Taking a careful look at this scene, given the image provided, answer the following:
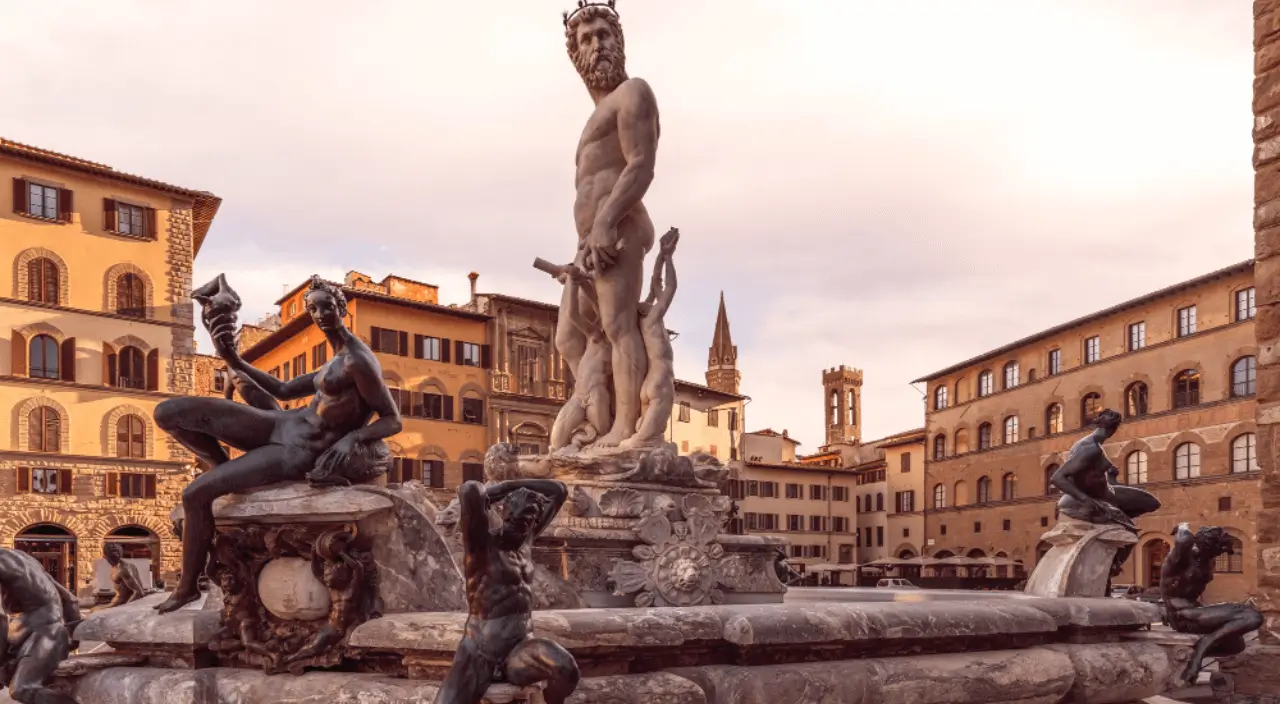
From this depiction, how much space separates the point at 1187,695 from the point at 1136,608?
1891 mm

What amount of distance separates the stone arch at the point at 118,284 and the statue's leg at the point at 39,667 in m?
37.2

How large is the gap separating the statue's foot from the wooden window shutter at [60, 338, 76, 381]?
121 ft

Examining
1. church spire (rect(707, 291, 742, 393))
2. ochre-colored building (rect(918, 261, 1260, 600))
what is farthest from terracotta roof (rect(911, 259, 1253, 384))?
church spire (rect(707, 291, 742, 393))

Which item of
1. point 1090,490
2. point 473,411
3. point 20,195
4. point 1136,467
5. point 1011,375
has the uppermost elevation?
point 20,195

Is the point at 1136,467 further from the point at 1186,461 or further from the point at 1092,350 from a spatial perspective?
the point at 1092,350

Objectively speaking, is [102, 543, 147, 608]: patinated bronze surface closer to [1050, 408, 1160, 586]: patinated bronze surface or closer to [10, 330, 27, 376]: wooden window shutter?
[1050, 408, 1160, 586]: patinated bronze surface

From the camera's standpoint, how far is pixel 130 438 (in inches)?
1521

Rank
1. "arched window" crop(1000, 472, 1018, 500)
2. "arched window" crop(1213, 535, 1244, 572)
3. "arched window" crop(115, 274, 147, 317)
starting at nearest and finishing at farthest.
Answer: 1. "arched window" crop(1213, 535, 1244, 572)
2. "arched window" crop(115, 274, 147, 317)
3. "arched window" crop(1000, 472, 1018, 500)

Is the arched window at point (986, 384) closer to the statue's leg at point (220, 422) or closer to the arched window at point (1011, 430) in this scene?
the arched window at point (1011, 430)

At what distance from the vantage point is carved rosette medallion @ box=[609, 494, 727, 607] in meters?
6.59

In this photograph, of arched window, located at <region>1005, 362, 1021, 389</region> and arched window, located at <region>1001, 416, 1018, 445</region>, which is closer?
arched window, located at <region>1001, 416, 1018, 445</region>

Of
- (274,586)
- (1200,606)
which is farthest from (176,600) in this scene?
(1200,606)

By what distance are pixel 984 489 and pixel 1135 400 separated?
12856 millimetres

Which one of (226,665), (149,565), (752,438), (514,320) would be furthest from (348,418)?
(752,438)
